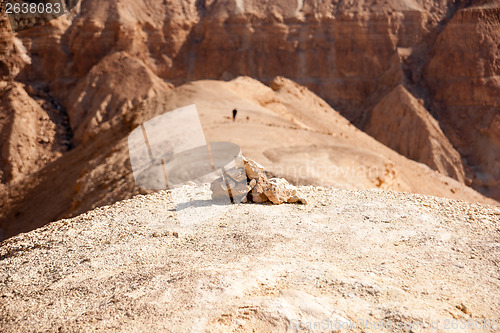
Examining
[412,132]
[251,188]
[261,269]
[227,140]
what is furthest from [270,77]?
[261,269]

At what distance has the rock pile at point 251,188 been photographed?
7172 millimetres

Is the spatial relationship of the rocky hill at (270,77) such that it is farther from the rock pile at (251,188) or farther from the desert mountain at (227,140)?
the rock pile at (251,188)

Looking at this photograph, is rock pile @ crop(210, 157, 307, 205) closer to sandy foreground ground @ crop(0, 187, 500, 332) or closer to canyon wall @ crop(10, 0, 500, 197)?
sandy foreground ground @ crop(0, 187, 500, 332)

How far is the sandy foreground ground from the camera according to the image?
13.5 ft

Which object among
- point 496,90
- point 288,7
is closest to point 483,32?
point 496,90

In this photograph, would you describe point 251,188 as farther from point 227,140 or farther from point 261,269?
point 227,140

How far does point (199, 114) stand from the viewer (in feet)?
54.1

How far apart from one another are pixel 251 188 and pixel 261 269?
8.07 ft

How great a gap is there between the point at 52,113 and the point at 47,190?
707 inches

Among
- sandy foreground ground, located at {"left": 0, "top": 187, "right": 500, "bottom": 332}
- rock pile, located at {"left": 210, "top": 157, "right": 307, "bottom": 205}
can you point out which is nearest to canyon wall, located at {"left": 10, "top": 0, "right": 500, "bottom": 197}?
rock pile, located at {"left": 210, "top": 157, "right": 307, "bottom": 205}

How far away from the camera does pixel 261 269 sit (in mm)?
4844

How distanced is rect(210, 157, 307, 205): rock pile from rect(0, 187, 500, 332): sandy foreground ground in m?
0.19

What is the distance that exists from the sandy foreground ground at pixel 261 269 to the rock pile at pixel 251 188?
0.19 m

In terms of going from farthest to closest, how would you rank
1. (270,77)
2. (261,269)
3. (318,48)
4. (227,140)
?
(318,48) < (270,77) < (227,140) < (261,269)
